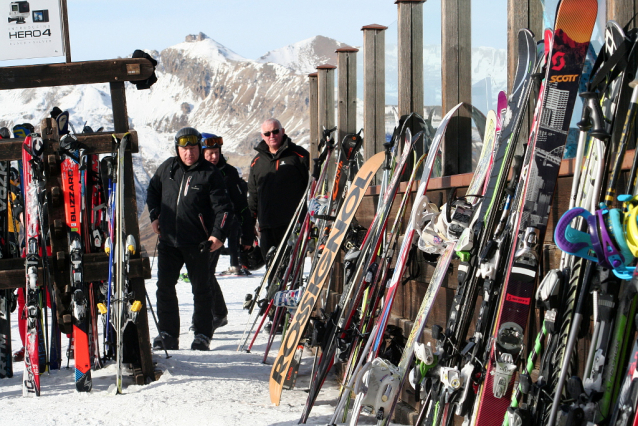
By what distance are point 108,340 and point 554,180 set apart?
3248 mm

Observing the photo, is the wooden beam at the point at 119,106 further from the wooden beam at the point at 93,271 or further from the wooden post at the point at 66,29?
the wooden beam at the point at 93,271

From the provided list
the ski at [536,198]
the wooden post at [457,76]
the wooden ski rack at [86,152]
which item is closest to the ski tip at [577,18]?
the ski at [536,198]

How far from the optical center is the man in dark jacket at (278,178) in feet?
19.3

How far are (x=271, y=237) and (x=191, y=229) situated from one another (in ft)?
3.57

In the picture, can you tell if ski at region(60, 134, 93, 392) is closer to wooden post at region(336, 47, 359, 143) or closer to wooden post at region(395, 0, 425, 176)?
wooden post at region(395, 0, 425, 176)

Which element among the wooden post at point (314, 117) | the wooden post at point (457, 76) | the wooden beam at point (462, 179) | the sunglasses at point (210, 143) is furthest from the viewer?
the wooden post at point (314, 117)

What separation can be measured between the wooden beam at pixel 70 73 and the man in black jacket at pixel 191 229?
0.92 m

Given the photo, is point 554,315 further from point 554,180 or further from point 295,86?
point 295,86

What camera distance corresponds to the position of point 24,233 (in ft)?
14.5

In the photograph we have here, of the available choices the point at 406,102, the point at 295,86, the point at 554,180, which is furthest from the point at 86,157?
the point at 295,86

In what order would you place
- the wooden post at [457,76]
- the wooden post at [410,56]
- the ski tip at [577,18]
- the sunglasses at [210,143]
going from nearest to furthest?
the ski tip at [577,18] → the wooden post at [457,76] → the wooden post at [410,56] → the sunglasses at [210,143]

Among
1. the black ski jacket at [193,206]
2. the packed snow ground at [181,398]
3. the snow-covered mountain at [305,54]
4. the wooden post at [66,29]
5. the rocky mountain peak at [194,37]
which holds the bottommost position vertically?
the packed snow ground at [181,398]

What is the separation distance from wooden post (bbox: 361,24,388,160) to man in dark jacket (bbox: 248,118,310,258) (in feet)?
3.60

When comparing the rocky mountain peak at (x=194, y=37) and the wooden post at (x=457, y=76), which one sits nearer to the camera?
the wooden post at (x=457, y=76)
